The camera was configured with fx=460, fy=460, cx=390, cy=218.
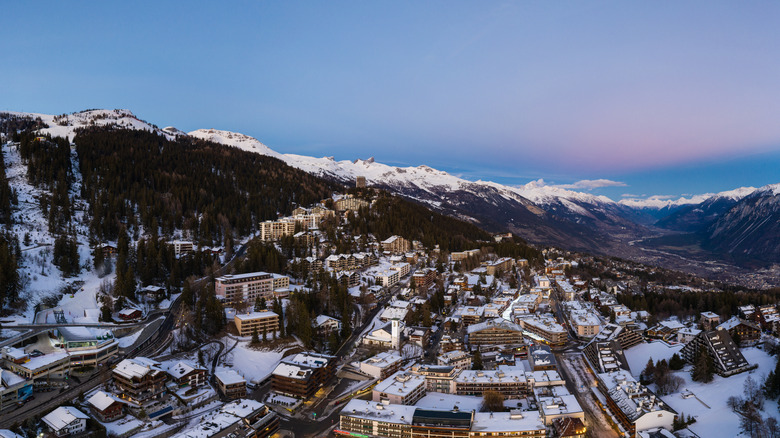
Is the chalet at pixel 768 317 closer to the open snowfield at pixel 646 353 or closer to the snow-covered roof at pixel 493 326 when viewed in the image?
the open snowfield at pixel 646 353

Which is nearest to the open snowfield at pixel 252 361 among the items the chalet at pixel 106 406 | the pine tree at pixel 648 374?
the chalet at pixel 106 406

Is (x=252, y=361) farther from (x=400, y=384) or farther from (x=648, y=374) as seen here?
(x=648, y=374)

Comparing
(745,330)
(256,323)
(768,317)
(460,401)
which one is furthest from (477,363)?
(768,317)

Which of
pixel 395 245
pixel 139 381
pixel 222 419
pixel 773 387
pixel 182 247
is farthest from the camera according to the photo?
pixel 395 245

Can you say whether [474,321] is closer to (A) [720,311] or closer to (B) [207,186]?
(A) [720,311]

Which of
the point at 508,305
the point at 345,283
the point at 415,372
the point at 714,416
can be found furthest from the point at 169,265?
the point at 714,416

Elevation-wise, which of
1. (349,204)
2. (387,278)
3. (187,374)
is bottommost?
(187,374)
